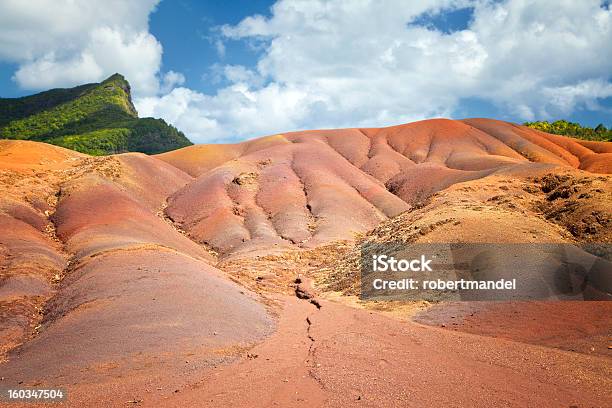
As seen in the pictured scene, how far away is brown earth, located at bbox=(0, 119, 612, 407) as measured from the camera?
11055 mm

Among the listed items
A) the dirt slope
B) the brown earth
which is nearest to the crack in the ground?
the brown earth

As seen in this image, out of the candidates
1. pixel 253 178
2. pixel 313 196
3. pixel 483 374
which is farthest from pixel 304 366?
pixel 253 178

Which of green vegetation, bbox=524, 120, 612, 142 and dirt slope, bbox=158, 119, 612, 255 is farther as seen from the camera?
green vegetation, bbox=524, 120, 612, 142

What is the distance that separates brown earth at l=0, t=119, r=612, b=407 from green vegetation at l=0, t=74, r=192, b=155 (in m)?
48.8

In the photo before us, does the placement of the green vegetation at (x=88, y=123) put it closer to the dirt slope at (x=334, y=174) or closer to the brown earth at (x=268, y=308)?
the dirt slope at (x=334, y=174)

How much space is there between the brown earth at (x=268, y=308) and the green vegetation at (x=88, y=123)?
160 feet

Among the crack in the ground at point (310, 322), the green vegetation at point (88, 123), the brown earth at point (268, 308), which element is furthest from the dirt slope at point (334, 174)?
the green vegetation at point (88, 123)

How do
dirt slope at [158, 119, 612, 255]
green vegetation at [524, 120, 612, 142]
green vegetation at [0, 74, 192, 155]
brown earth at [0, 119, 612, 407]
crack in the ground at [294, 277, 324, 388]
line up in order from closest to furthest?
brown earth at [0, 119, 612, 407], crack in the ground at [294, 277, 324, 388], dirt slope at [158, 119, 612, 255], green vegetation at [0, 74, 192, 155], green vegetation at [524, 120, 612, 142]

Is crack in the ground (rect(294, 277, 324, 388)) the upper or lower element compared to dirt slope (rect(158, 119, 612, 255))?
lower

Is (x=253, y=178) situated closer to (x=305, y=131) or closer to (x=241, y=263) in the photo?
(x=241, y=263)

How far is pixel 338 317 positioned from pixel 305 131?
70912 mm

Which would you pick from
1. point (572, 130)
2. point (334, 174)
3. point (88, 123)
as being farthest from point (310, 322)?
point (572, 130)

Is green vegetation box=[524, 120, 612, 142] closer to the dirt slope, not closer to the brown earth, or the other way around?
the dirt slope

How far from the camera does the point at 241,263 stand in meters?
31.5
